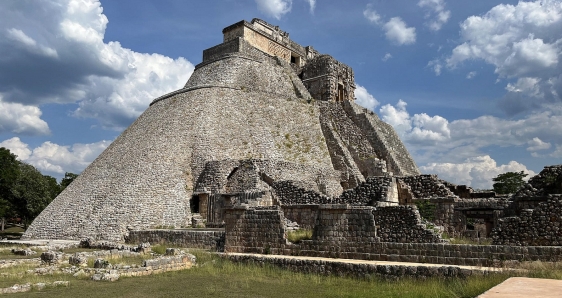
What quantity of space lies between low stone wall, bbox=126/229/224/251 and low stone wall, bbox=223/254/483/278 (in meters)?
2.99

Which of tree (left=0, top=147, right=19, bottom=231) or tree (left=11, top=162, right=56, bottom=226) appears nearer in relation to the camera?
tree (left=0, top=147, right=19, bottom=231)

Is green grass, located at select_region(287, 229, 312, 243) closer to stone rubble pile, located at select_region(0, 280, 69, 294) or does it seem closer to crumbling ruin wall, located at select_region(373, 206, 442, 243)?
Result: crumbling ruin wall, located at select_region(373, 206, 442, 243)

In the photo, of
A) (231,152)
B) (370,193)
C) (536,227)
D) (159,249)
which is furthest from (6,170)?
(536,227)

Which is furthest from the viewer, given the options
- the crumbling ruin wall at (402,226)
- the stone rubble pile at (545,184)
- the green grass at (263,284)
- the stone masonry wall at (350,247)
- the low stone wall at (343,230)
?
the stone rubble pile at (545,184)

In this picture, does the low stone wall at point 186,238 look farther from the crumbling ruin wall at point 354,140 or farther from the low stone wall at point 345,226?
the crumbling ruin wall at point 354,140

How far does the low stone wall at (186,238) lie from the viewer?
56.0ft

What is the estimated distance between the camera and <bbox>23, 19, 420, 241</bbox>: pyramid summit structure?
75.8 feet

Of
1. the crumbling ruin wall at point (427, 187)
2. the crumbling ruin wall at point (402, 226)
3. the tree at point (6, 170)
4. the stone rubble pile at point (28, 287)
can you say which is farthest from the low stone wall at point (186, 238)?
the tree at point (6, 170)

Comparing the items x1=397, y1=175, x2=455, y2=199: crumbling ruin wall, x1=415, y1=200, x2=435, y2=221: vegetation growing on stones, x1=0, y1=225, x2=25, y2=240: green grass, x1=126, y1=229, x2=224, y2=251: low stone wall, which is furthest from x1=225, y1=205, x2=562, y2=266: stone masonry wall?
x1=0, y1=225, x2=25, y2=240: green grass

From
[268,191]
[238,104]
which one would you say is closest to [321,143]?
[238,104]

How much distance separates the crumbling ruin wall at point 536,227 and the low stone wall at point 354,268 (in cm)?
290

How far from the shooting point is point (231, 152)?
27.6 metres

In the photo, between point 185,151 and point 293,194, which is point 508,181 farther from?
point 185,151

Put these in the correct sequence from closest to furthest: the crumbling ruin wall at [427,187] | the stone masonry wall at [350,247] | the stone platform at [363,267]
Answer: the stone platform at [363,267] → the stone masonry wall at [350,247] → the crumbling ruin wall at [427,187]
